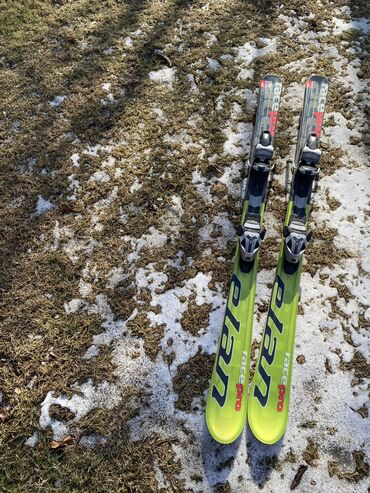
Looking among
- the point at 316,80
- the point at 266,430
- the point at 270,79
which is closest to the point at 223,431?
the point at 266,430

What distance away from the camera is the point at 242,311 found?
3820 millimetres

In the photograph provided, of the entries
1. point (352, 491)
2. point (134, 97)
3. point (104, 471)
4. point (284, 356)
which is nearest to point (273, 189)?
point (284, 356)

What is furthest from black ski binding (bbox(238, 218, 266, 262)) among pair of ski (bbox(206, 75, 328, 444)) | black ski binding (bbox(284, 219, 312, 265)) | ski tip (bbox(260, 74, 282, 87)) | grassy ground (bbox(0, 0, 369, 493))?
ski tip (bbox(260, 74, 282, 87))

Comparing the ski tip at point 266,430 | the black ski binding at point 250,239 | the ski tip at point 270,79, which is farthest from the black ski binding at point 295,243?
the ski tip at point 270,79

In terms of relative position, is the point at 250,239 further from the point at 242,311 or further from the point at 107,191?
the point at 107,191

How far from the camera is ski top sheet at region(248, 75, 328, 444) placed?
3.41 metres

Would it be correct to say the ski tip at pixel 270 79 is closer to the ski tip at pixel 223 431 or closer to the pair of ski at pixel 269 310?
the pair of ski at pixel 269 310

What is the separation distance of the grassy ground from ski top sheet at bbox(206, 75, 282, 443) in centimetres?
20

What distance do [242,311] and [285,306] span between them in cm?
40

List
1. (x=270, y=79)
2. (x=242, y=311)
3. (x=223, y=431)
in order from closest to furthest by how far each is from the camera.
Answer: (x=223, y=431)
(x=242, y=311)
(x=270, y=79)

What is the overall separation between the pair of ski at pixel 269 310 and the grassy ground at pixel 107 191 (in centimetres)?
22

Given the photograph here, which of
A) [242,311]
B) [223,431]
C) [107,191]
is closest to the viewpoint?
[223,431]

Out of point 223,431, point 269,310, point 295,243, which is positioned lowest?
point 223,431

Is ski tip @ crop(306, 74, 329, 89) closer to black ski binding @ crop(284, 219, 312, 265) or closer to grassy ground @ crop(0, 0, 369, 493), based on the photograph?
grassy ground @ crop(0, 0, 369, 493)
